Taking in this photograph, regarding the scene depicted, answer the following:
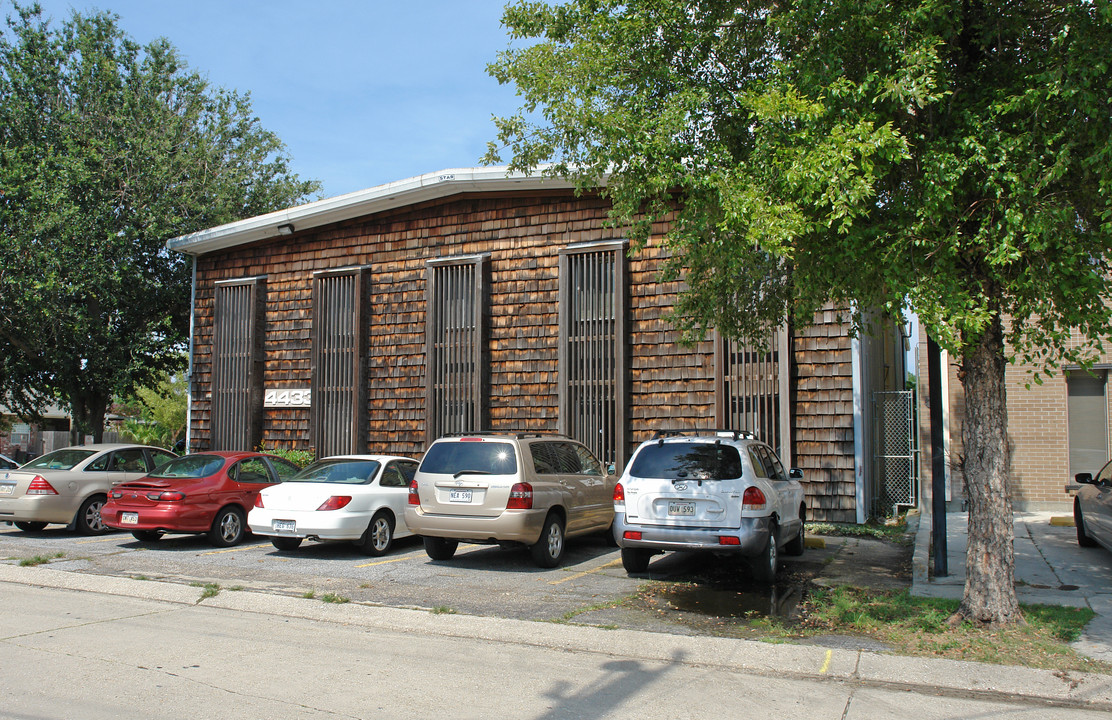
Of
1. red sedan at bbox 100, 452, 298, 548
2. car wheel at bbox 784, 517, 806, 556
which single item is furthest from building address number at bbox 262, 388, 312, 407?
car wheel at bbox 784, 517, 806, 556

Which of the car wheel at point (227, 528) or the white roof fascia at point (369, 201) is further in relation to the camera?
the white roof fascia at point (369, 201)

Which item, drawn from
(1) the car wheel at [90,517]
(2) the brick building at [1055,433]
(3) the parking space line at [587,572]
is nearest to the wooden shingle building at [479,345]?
(2) the brick building at [1055,433]

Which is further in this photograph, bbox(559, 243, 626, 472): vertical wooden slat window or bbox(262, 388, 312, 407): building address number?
bbox(262, 388, 312, 407): building address number

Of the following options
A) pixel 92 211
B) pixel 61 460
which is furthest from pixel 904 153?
pixel 92 211

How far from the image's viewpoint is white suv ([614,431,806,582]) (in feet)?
30.0

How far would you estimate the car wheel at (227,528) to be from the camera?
12250 millimetres

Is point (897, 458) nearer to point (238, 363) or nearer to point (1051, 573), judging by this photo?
point (1051, 573)

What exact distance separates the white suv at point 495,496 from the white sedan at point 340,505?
91 cm

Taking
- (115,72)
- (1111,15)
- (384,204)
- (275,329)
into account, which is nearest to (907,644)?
(1111,15)

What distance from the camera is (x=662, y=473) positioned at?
962 centimetres

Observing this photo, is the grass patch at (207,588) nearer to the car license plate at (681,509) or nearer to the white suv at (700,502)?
the white suv at (700,502)

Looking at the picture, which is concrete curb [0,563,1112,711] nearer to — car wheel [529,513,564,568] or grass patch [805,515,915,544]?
car wheel [529,513,564,568]

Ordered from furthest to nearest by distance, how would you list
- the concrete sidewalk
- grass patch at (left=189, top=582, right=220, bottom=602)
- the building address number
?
the building address number → grass patch at (left=189, top=582, right=220, bottom=602) → the concrete sidewalk

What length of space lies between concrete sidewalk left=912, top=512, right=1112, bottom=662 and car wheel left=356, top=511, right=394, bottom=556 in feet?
22.3
